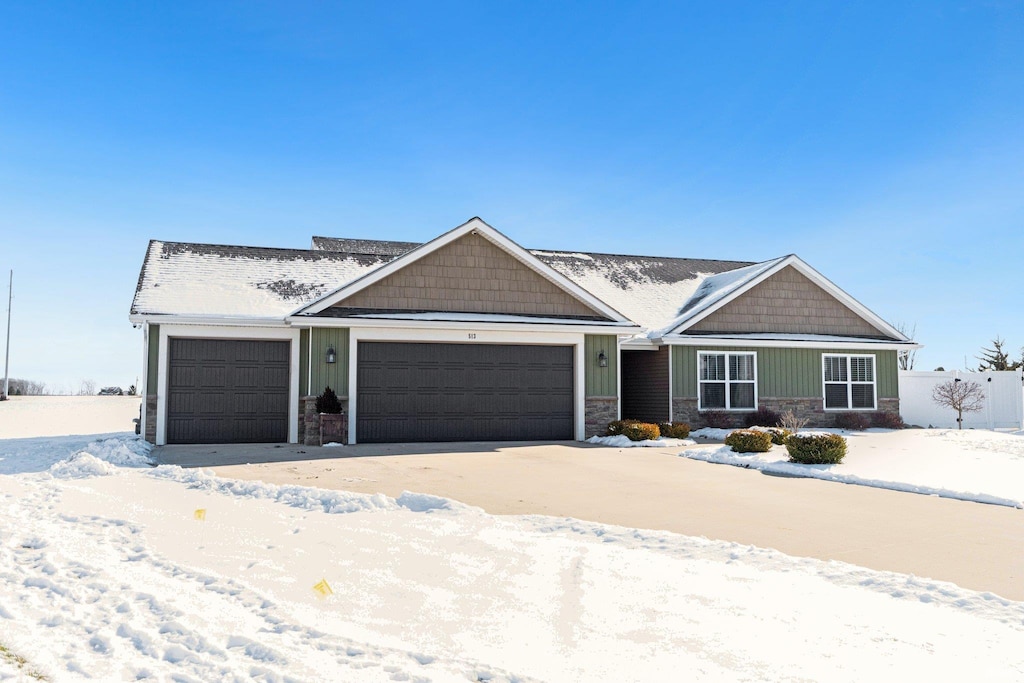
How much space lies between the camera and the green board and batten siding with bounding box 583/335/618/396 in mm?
18312

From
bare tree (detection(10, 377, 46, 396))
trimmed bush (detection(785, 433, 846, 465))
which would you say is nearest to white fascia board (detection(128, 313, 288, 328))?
trimmed bush (detection(785, 433, 846, 465))

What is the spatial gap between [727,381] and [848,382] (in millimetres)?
4038

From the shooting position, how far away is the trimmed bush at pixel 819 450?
13000mm

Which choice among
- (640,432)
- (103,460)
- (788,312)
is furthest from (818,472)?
(103,460)

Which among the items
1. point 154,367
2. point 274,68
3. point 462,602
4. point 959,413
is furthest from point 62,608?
point 959,413

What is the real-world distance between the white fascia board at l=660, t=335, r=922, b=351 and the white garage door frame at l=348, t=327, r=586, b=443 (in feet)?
10.9

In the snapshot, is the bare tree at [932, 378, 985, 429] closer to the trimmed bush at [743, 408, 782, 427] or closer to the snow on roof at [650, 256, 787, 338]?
the trimmed bush at [743, 408, 782, 427]

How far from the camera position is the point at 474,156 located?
1792 cm

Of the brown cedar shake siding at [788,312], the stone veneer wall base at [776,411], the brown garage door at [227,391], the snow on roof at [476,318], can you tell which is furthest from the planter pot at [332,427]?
the brown cedar shake siding at [788,312]

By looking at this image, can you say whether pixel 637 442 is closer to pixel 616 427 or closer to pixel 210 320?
pixel 616 427

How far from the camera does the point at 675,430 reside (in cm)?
1855

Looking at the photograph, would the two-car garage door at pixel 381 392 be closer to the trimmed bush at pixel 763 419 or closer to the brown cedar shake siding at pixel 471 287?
the brown cedar shake siding at pixel 471 287

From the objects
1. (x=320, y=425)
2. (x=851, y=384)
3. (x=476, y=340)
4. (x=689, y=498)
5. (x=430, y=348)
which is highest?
(x=476, y=340)

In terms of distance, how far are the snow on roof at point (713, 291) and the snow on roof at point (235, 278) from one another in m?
8.30
